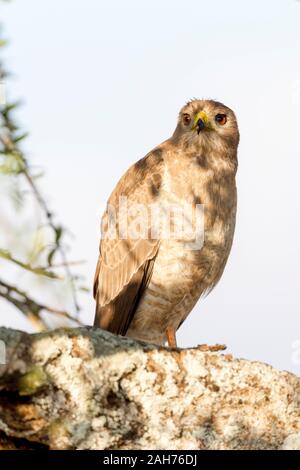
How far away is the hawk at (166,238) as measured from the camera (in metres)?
6.30

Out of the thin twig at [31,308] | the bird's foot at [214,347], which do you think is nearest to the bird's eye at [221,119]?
the bird's foot at [214,347]

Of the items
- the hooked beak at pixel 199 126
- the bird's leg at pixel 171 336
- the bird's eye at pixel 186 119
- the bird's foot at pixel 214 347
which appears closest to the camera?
the bird's foot at pixel 214 347

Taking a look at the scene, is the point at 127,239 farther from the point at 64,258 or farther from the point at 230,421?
the point at 64,258

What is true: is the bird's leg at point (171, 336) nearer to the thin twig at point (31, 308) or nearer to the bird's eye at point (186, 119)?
the bird's eye at point (186, 119)

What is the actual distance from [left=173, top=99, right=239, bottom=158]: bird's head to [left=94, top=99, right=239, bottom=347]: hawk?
0.01 meters

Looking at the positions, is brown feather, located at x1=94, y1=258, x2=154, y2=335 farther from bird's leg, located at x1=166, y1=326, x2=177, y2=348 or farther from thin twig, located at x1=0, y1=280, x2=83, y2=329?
thin twig, located at x1=0, y1=280, x2=83, y2=329

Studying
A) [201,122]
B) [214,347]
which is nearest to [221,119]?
[201,122]

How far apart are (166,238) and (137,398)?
8.47 ft

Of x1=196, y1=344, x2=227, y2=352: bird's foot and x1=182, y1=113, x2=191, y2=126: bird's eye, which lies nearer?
x1=196, y1=344, x2=227, y2=352: bird's foot

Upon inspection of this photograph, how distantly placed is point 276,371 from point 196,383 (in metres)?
0.59

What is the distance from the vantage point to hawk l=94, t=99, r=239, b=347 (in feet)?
20.7

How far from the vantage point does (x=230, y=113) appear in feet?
24.4

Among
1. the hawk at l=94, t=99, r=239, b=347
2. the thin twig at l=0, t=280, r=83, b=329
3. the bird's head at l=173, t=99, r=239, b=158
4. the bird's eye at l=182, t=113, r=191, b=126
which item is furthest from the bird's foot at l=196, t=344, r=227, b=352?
the thin twig at l=0, t=280, r=83, b=329

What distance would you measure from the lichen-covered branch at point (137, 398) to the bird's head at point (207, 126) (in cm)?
323
